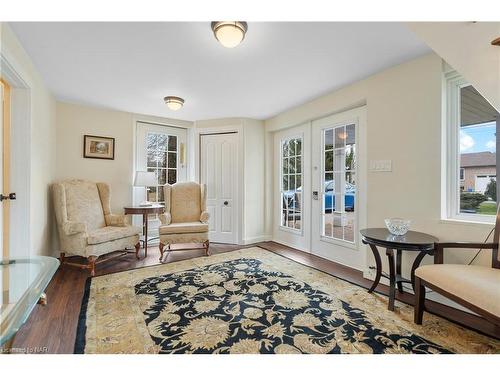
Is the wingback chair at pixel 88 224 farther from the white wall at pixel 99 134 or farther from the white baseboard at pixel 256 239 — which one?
the white baseboard at pixel 256 239

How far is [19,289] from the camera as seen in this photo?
1298 millimetres

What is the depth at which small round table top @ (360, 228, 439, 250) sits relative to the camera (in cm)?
185

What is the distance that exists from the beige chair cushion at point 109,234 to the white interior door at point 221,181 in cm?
145

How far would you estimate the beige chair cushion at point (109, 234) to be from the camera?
9.09 ft

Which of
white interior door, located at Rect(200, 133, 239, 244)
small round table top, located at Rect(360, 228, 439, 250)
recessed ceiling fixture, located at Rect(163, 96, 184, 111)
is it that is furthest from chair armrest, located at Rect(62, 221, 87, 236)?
small round table top, located at Rect(360, 228, 439, 250)

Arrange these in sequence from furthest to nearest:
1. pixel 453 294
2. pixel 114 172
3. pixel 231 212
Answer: pixel 231 212, pixel 114 172, pixel 453 294

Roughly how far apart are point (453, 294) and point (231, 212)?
3.23 metres

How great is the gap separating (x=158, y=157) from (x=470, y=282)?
4269 mm

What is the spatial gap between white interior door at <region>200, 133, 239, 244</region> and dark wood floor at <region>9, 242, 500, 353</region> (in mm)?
884

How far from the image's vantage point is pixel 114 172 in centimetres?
384

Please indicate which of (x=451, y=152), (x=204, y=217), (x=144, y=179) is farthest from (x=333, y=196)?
(x=144, y=179)
